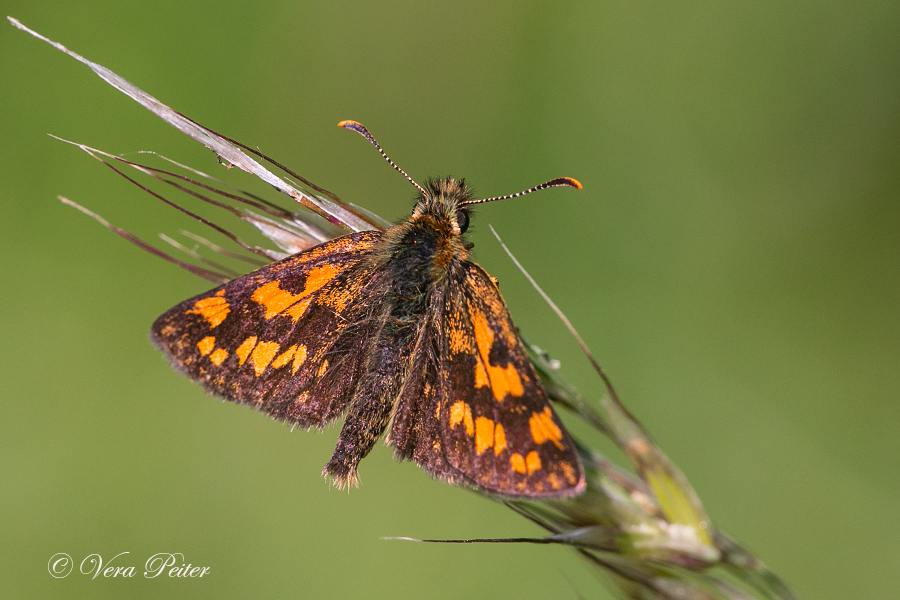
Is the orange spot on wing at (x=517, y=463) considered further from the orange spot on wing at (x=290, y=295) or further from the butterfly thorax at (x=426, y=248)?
the orange spot on wing at (x=290, y=295)

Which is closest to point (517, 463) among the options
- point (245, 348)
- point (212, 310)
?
point (245, 348)

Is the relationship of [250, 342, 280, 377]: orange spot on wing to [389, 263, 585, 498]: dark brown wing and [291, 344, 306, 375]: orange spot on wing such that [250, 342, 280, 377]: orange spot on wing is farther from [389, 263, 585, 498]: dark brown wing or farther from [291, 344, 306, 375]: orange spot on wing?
[389, 263, 585, 498]: dark brown wing

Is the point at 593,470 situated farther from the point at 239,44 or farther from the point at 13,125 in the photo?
the point at 13,125

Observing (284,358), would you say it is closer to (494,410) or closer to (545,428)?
(494,410)

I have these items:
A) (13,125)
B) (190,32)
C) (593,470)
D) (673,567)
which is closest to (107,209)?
(13,125)

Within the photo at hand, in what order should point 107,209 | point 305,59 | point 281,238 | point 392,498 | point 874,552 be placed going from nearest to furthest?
point 281,238, point 874,552, point 392,498, point 107,209, point 305,59

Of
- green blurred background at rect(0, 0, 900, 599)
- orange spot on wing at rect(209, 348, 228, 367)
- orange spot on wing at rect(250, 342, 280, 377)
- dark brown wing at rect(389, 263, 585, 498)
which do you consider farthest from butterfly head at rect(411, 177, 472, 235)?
green blurred background at rect(0, 0, 900, 599)
